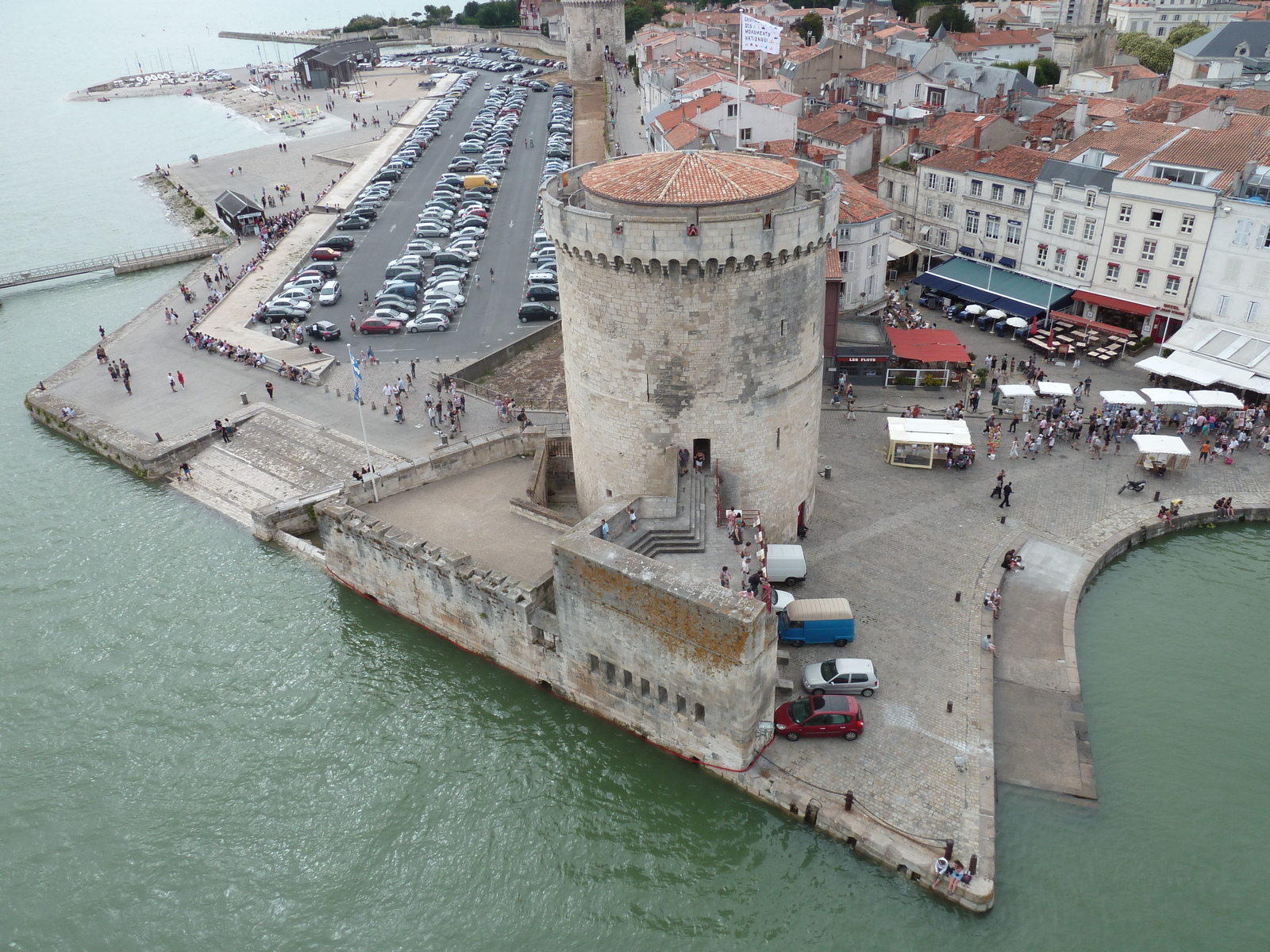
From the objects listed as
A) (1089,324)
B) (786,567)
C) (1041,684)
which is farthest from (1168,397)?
(786,567)

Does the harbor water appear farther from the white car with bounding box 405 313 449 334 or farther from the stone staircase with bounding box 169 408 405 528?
the white car with bounding box 405 313 449 334

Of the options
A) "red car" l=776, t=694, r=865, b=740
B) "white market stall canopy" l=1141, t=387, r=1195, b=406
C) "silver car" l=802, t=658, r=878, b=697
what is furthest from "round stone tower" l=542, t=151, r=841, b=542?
"white market stall canopy" l=1141, t=387, r=1195, b=406

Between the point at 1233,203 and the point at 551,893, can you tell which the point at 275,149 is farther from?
the point at 551,893

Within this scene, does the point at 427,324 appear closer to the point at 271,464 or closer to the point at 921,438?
the point at 271,464

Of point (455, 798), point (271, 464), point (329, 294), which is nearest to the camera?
point (455, 798)

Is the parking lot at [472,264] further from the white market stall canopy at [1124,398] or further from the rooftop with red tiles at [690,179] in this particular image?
the white market stall canopy at [1124,398]

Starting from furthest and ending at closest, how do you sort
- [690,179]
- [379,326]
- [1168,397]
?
[379,326] < [1168,397] < [690,179]

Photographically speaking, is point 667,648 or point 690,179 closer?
point 667,648

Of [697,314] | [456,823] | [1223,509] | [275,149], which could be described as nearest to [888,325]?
[1223,509]
